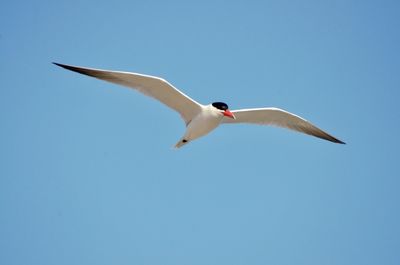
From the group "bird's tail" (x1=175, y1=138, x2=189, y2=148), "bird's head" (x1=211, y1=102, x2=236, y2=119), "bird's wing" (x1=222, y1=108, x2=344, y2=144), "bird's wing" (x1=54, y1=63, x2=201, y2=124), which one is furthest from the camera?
"bird's wing" (x1=222, y1=108, x2=344, y2=144)

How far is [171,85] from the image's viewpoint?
1374 cm

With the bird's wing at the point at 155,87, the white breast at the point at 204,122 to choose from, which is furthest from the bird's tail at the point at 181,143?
the bird's wing at the point at 155,87

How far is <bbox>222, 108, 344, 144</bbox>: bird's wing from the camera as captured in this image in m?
14.8

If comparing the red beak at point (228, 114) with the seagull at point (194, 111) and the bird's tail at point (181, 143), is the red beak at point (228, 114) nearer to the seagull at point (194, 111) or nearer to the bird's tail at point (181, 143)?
the seagull at point (194, 111)

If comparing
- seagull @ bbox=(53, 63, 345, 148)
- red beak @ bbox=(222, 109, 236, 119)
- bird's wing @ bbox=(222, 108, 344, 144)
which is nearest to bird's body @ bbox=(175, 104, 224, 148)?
seagull @ bbox=(53, 63, 345, 148)

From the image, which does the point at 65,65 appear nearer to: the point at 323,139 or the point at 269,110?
the point at 269,110

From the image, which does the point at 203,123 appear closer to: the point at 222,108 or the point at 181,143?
the point at 222,108

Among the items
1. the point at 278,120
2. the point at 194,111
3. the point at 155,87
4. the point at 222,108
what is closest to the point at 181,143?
the point at 194,111

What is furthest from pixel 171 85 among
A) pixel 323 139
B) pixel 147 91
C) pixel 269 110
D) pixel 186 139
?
pixel 323 139

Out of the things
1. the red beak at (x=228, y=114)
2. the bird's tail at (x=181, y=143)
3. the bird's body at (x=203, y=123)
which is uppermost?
the red beak at (x=228, y=114)

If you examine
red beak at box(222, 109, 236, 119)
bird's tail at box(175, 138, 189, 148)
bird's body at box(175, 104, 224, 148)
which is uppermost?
red beak at box(222, 109, 236, 119)

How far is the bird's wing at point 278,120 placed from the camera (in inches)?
583

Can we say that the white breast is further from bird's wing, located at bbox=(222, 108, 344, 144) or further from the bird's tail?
bird's wing, located at bbox=(222, 108, 344, 144)

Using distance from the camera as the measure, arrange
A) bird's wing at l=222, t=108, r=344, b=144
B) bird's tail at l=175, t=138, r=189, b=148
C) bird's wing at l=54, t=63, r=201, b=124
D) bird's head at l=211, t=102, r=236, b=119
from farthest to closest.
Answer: bird's wing at l=222, t=108, r=344, b=144
bird's tail at l=175, t=138, r=189, b=148
bird's head at l=211, t=102, r=236, b=119
bird's wing at l=54, t=63, r=201, b=124
